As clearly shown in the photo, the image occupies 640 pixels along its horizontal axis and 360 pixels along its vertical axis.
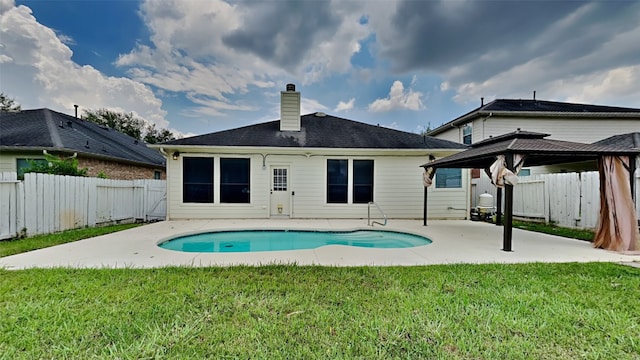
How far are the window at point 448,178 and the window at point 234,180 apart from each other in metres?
7.26

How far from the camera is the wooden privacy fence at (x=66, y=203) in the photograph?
6.41 metres

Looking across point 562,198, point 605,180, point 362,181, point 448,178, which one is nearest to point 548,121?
point 562,198

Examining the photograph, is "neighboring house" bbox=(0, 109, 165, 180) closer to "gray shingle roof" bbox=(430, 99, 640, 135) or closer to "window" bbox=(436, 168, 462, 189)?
"window" bbox=(436, 168, 462, 189)

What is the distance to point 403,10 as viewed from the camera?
10.2m

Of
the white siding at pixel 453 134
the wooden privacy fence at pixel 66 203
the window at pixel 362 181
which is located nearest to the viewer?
the wooden privacy fence at pixel 66 203

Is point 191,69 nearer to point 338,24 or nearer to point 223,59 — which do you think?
point 223,59

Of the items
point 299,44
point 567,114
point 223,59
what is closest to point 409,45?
point 299,44

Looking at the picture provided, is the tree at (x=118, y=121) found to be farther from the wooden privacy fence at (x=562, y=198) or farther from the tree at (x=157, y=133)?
the wooden privacy fence at (x=562, y=198)

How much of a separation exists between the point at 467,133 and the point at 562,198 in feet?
26.1

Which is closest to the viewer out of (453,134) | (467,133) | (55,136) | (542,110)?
(55,136)

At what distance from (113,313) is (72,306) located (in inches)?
21.1

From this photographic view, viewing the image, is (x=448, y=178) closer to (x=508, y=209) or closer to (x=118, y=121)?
(x=508, y=209)

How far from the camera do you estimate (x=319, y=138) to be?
1073 centimetres

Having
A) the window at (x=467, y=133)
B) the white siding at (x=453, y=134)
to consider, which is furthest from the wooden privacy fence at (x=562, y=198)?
the white siding at (x=453, y=134)
